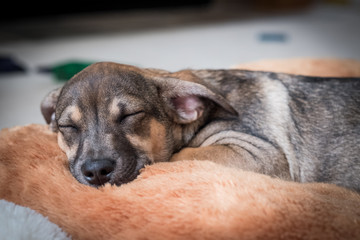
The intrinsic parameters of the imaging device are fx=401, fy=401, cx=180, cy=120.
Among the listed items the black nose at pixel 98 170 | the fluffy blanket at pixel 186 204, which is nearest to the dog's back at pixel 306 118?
the fluffy blanket at pixel 186 204

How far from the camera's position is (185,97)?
273cm

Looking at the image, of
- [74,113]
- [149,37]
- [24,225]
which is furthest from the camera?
[149,37]

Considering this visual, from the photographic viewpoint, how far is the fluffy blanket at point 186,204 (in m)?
1.77

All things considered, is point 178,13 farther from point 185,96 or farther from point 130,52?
point 185,96

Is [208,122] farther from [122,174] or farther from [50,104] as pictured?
[50,104]

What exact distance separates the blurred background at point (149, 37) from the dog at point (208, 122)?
99.5 inches

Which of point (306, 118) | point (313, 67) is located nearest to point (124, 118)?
point (306, 118)

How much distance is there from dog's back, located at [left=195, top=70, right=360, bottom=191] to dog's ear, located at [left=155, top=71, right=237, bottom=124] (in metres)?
0.25

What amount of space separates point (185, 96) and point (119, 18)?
9.86m

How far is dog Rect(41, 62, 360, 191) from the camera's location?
244cm

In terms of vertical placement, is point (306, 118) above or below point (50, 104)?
below

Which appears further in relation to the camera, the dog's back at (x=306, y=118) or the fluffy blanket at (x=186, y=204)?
the dog's back at (x=306, y=118)

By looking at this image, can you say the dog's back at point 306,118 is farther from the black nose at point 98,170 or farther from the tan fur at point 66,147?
the tan fur at point 66,147

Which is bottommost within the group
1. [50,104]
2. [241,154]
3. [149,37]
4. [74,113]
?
[149,37]
